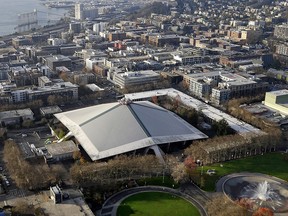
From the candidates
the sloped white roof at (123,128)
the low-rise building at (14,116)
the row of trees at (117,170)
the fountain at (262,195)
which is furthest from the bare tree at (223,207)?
the low-rise building at (14,116)

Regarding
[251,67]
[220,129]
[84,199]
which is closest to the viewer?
[84,199]

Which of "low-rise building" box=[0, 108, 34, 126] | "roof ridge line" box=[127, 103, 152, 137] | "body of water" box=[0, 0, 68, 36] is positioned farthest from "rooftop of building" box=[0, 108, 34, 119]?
"body of water" box=[0, 0, 68, 36]

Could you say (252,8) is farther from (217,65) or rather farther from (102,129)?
(102,129)

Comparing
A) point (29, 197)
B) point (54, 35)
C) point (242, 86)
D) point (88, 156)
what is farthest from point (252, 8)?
point (29, 197)

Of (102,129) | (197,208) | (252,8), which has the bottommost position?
(197,208)

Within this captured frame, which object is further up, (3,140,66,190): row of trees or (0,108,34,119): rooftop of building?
(0,108,34,119): rooftop of building

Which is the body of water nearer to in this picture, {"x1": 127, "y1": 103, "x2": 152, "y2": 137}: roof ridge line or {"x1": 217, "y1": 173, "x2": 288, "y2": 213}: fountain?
{"x1": 127, "y1": 103, "x2": 152, "y2": 137}: roof ridge line

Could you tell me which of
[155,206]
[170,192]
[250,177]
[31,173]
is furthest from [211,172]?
[31,173]
